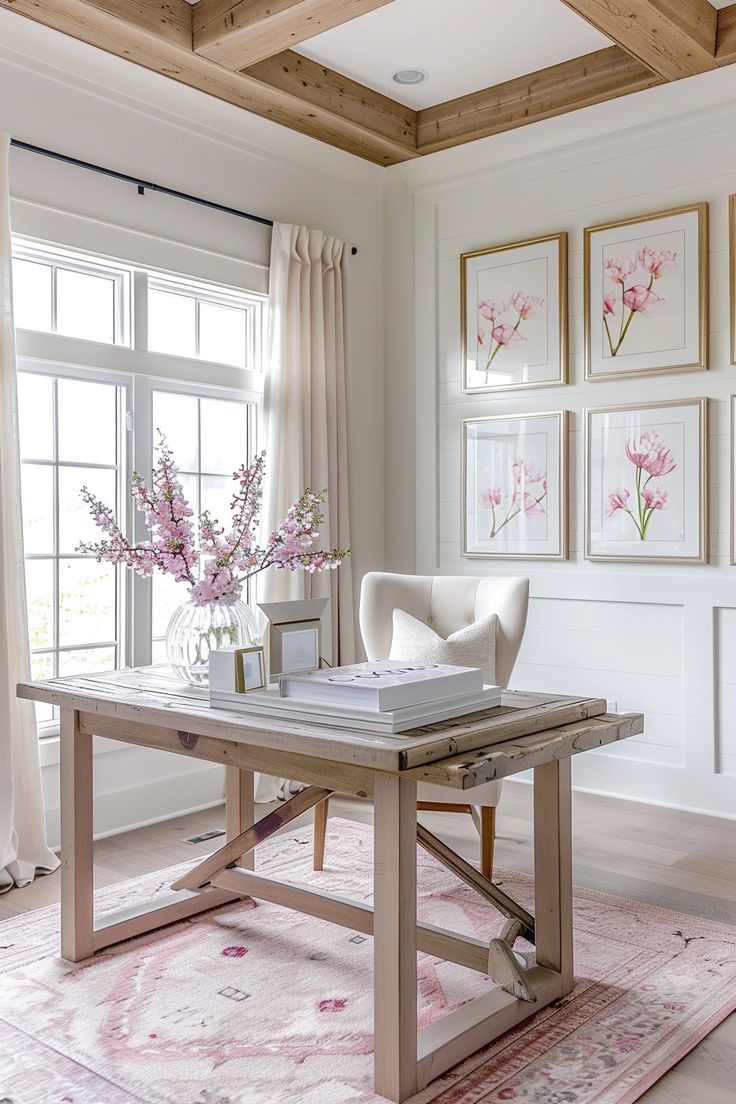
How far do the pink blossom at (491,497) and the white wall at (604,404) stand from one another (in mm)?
155

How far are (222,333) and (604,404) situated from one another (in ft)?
5.32

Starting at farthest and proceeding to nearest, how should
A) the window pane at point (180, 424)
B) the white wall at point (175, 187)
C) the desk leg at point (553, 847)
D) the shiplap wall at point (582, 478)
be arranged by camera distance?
1. the window pane at point (180, 424)
2. the shiplap wall at point (582, 478)
3. the white wall at point (175, 187)
4. the desk leg at point (553, 847)

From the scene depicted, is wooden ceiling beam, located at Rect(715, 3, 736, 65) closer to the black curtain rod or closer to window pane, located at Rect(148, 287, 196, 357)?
the black curtain rod

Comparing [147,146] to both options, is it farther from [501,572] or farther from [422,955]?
[422,955]

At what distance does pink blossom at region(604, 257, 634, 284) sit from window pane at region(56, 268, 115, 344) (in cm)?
196

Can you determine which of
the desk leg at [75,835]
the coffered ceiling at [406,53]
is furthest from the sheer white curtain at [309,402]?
the desk leg at [75,835]

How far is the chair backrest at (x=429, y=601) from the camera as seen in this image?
3301 mm

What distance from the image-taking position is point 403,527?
463cm

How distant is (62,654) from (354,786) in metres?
1.99

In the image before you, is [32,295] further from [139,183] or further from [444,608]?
[444,608]

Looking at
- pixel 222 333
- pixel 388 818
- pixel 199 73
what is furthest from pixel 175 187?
pixel 388 818

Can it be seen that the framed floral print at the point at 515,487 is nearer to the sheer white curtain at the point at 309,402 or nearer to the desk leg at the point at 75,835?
the sheer white curtain at the point at 309,402

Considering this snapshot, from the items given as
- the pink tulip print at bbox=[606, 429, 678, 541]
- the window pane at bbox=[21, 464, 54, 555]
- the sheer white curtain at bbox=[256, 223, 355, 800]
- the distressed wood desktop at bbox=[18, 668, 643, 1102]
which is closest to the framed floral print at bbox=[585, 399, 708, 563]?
the pink tulip print at bbox=[606, 429, 678, 541]

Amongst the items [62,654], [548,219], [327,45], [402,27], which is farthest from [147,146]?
[62,654]
